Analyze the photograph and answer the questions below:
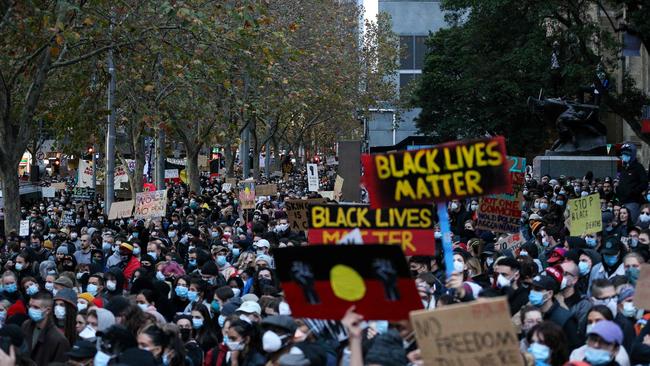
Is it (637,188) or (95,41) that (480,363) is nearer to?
(637,188)

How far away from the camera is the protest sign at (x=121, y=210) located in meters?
24.4

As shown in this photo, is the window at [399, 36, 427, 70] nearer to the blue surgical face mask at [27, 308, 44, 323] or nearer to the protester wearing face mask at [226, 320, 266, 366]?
the blue surgical face mask at [27, 308, 44, 323]

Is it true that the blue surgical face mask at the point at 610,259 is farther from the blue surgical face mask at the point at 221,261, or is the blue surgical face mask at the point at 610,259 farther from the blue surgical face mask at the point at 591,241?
the blue surgical face mask at the point at 221,261

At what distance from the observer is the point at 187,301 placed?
12039mm

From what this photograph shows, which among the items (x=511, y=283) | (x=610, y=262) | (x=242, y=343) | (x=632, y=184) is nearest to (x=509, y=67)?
(x=632, y=184)

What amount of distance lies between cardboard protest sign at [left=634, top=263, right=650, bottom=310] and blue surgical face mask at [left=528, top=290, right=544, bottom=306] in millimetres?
780

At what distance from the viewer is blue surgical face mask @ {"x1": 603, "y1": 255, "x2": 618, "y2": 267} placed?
486 inches

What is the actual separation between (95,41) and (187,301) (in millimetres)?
9352

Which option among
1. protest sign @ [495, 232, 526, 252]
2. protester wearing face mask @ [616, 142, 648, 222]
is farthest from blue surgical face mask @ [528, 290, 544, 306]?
protester wearing face mask @ [616, 142, 648, 222]

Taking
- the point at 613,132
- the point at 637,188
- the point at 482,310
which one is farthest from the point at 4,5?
the point at 613,132

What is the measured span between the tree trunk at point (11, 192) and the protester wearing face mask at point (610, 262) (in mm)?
11566

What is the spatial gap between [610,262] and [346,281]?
244 inches

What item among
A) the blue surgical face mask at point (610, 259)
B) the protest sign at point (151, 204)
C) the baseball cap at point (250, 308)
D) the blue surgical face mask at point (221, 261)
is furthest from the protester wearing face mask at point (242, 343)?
the protest sign at point (151, 204)

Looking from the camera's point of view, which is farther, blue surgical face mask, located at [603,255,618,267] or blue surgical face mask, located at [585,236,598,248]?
blue surgical face mask, located at [585,236,598,248]
